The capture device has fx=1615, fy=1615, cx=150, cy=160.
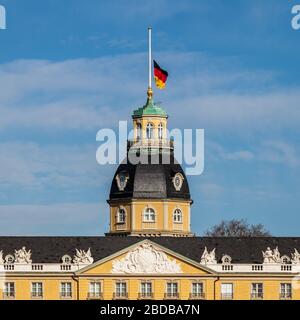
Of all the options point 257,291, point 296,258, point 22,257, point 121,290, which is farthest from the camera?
point 296,258

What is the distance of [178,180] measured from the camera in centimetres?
12525

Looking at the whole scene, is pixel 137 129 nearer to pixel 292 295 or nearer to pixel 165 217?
pixel 165 217

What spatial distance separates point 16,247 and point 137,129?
15.9 meters

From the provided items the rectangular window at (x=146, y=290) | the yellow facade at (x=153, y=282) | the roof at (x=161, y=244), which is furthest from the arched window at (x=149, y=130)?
the rectangular window at (x=146, y=290)

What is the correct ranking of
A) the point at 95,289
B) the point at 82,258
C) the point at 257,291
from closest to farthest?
1. the point at 257,291
2. the point at 95,289
3. the point at 82,258

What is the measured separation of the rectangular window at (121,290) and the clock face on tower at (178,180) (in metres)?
12.2

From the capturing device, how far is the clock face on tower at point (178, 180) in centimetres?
12506

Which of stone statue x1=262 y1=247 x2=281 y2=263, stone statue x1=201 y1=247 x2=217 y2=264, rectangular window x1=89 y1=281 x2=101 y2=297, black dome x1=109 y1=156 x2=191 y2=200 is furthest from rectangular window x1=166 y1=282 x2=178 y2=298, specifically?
black dome x1=109 y1=156 x2=191 y2=200

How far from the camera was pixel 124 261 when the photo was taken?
11638cm

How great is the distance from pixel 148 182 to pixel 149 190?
637 mm

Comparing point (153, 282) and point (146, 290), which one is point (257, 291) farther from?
point (146, 290)

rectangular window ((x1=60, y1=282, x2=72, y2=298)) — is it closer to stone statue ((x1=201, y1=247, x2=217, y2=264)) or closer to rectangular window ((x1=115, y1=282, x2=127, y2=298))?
rectangular window ((x1=115, y1=282, x2=127, y2=298))

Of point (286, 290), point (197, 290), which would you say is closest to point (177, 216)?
point (197, 290)
